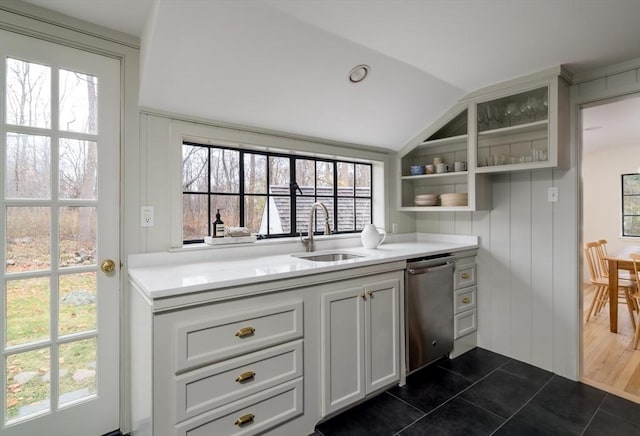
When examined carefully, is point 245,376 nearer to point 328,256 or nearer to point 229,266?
point 229,266

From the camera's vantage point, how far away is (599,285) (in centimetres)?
355

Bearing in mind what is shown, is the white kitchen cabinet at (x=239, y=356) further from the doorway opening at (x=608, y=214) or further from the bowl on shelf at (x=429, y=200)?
the doorway opening at (x=608, y=214)

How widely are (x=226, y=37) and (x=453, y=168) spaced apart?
87.7 inches

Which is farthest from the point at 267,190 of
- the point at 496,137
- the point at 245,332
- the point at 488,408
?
the point at 488,408

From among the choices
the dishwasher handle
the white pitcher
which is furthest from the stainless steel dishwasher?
the white pitcher

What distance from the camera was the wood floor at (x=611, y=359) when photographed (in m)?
2.20

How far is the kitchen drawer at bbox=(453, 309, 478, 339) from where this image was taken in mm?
2612

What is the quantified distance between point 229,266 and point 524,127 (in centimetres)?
227

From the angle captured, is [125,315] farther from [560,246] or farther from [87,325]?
[560,246]

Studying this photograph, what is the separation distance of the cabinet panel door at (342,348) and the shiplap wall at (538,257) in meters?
1.51

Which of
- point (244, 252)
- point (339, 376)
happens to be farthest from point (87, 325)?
point (339, 376)

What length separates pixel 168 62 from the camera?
160cm

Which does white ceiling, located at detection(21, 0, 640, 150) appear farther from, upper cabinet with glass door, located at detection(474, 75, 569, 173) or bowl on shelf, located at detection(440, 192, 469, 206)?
bowl on shelf, located at detection(440, 192, 469, 206)

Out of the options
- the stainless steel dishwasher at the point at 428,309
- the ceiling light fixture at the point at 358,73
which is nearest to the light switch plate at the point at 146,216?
the ceiling light fixture at the point at 358,73
